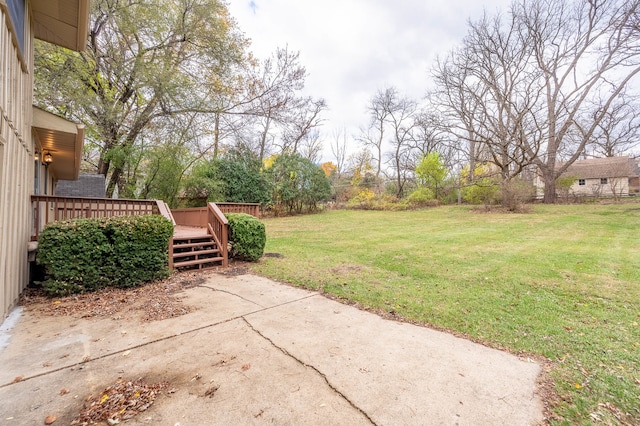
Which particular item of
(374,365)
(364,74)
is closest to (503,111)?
(364,74)

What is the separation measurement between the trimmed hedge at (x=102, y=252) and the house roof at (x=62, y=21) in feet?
11.3

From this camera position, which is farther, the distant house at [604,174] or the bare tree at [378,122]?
the bare tree at [378,122]

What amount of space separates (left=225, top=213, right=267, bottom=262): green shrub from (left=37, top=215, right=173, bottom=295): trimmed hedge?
1.58m

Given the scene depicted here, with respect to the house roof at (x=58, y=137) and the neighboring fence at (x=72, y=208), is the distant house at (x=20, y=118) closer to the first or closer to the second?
the house roof at (x=58, y=137)

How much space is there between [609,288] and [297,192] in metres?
15.8

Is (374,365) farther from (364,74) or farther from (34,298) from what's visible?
(364,74)

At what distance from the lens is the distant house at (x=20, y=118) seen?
308cm

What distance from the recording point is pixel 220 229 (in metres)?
6.59

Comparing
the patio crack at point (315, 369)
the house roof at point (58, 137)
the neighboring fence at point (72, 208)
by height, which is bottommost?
the patio crack at point (315, 369)

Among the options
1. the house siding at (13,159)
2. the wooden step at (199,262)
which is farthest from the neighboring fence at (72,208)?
the wooden step at (199,262)

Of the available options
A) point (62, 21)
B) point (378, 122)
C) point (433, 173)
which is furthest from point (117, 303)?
point (378, 122)

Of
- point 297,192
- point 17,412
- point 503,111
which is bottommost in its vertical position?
point 17,412

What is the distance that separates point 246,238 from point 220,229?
73cm

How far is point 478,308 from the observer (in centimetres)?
365
